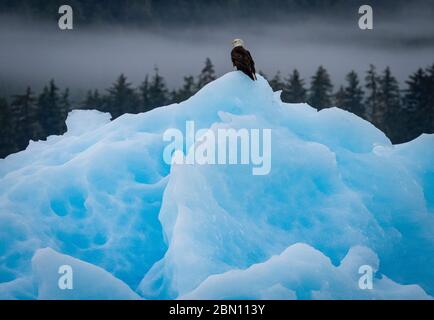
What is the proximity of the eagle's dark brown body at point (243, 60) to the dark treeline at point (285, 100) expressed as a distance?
2232cm

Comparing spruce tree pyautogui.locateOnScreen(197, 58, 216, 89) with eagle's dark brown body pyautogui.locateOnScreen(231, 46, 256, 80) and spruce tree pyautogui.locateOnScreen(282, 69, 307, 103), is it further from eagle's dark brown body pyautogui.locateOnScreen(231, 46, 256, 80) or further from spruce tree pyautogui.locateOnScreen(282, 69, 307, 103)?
eagle's dark brown body pyautogui.locateOnScreen(231, 46, 256, 80)

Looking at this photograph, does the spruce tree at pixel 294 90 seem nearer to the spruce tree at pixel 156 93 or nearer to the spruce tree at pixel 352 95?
the spruce tree at pixel 352 95

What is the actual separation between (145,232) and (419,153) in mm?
5346

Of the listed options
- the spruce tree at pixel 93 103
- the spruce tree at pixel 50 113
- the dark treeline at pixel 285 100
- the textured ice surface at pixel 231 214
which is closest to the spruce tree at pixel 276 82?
the dark treeline at pixel 285 100

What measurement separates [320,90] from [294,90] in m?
1.73

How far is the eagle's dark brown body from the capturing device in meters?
8.97

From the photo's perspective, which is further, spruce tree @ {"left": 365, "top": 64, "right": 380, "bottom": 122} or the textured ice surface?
spruce tree @ {"left": 365, "top": 64, "right": 380, "bottom": 122}

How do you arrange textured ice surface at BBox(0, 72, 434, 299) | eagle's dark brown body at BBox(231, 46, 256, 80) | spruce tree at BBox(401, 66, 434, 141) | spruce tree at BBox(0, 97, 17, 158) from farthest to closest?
1. spruce tree at BBox(401, 66, 434, 141)
2. spruce tree at BBox(0, 97, 17, 158)
3. eagle's dark brown body at BBox(231, 46, 256, 80)
4. textured ice surface at BBox(0, 72, 434, 299)

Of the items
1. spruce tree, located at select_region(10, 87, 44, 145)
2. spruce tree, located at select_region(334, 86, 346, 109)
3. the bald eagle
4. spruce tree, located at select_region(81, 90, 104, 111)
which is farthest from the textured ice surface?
spruce tree, located at select_region(81, 90, 104, 111)

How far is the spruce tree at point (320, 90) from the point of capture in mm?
33406

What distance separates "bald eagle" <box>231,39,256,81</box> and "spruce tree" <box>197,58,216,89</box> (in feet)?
76.7

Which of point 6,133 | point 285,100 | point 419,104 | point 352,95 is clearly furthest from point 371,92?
point 6,133

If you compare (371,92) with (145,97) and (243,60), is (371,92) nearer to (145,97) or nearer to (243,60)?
(145,97)

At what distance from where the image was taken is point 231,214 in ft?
26.0
